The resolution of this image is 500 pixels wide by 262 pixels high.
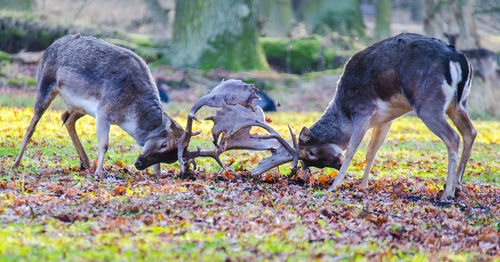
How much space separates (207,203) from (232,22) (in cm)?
1697

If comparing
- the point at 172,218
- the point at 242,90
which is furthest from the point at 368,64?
the point at 172,218

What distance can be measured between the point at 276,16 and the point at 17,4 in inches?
661

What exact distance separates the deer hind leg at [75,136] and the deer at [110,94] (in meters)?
0.34

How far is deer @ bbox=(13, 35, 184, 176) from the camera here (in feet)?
25.7

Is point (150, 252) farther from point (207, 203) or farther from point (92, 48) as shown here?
A: point (92, 48)

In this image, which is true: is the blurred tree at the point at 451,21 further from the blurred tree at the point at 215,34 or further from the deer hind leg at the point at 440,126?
the deer hind leg at the point at 440,126

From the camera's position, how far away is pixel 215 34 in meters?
22.7

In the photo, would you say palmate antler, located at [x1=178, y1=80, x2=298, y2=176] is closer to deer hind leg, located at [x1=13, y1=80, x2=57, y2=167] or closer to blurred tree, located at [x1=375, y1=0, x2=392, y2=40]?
deer hind leg, located at [x1=13, y1=80, x2=57, y2=167]

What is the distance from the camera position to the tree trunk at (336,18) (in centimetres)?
3562

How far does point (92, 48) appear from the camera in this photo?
8.48 metres

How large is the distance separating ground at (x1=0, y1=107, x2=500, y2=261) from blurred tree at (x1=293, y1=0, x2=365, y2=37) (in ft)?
87.1

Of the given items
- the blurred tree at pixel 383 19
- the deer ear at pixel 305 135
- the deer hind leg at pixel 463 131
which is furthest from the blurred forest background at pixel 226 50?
the deer hind leg at pixel 463 131

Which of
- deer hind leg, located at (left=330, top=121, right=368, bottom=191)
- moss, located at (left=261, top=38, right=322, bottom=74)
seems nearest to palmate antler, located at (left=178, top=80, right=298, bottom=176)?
deer hind leg, located at (left=330, top=121, right=368, bottom=191)

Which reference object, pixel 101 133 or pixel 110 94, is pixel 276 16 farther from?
pixel 101 133
